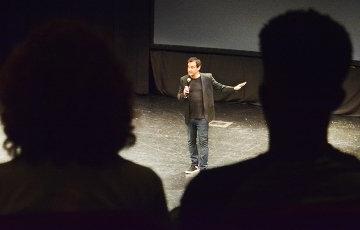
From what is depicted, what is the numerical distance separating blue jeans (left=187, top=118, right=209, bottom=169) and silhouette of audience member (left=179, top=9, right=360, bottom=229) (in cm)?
671

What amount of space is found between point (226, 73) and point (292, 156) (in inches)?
482

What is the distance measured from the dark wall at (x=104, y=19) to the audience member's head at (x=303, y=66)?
12295mm

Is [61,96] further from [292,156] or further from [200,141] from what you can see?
[200,141]

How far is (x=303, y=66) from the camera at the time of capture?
4.33 ft

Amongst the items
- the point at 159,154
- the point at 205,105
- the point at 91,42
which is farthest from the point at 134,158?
the point at 91,42

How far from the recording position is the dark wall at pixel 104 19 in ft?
45.2

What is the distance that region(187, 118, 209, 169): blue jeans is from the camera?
26.6ft

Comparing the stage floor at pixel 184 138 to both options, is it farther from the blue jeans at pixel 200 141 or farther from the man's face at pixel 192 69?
the man's face at pixel 192 69

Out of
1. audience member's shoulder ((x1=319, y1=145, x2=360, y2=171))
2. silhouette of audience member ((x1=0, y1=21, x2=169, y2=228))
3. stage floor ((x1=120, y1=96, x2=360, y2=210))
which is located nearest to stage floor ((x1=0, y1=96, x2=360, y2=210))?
stage floor ((x1=120, y1=96, x2=360, y2=210))

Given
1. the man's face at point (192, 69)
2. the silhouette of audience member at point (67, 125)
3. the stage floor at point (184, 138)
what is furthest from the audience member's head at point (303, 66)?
Result: the man's face at point (192, 69)

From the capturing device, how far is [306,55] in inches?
51.7

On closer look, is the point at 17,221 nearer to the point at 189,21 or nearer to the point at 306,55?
the point at 306,55

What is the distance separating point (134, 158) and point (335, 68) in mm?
7678

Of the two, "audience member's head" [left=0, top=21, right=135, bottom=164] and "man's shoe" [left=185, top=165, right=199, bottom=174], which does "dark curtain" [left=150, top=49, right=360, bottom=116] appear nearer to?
"man's shoe" [left=185, top=165, right=199, bottom=174]
